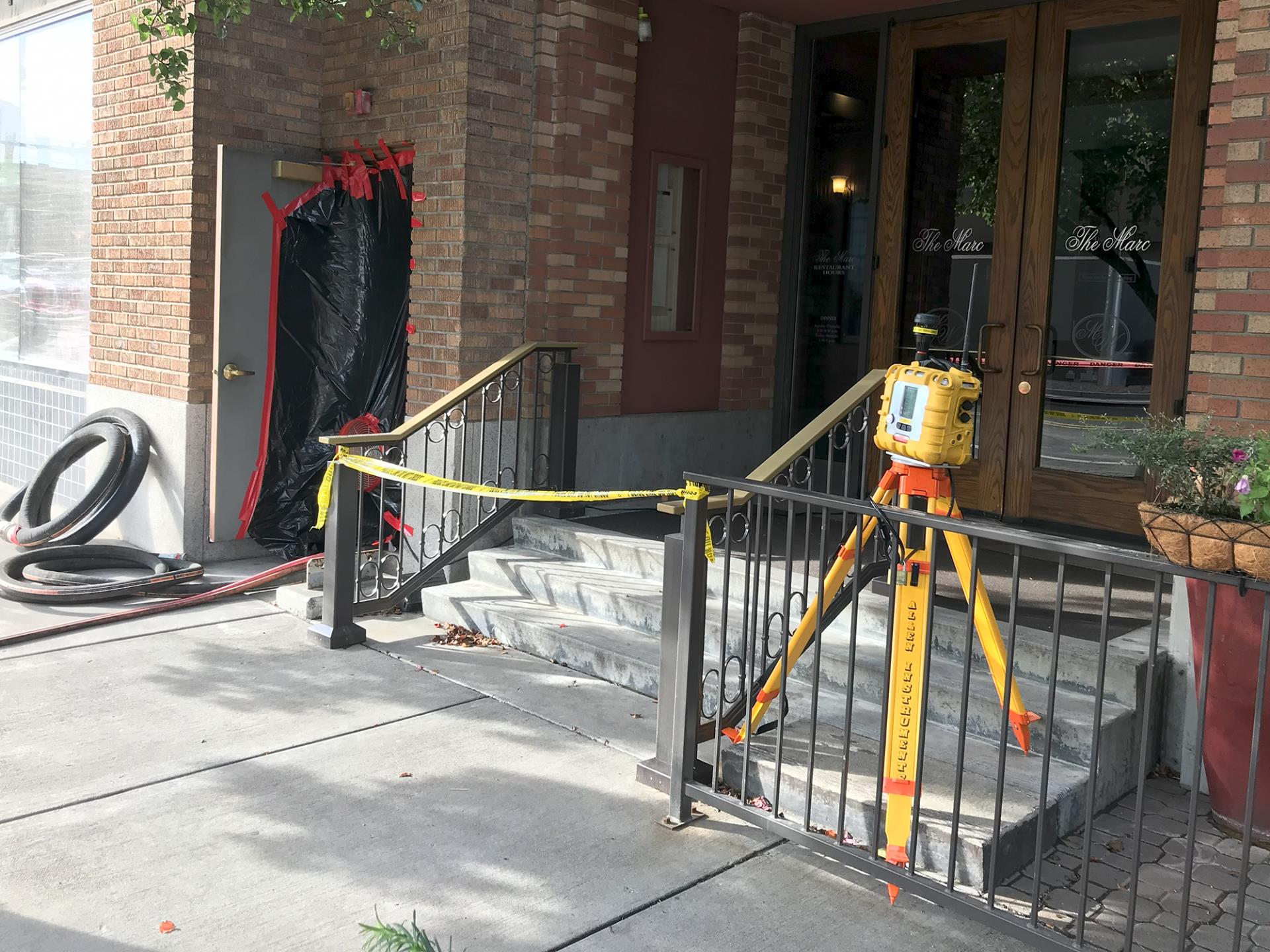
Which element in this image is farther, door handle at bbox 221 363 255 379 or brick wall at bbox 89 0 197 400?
brick wall at bbox 89 0 197 400

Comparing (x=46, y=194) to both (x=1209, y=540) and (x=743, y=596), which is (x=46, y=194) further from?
(x=1209, y=540)

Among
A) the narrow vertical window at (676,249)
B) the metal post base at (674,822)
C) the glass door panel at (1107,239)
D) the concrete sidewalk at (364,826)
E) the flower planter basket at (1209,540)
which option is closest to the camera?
the concrete sidewalk at (364,826)

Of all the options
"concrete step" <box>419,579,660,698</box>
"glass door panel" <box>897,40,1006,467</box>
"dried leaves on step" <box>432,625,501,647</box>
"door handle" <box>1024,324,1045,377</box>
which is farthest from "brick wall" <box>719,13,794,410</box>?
"dried leaves on step" <box>432,625,501,647</box>

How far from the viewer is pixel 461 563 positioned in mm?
6562

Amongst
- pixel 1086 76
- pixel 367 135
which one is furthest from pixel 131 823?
pixel 1086 76

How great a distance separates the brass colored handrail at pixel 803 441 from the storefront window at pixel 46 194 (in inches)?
238

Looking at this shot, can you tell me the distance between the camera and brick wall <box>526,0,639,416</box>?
6.70 m

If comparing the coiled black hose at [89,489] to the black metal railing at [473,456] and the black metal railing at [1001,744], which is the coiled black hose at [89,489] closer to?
the black metal railing at [473,456]

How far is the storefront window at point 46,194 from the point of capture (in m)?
8.57

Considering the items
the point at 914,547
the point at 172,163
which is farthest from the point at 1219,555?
the point at 172,163

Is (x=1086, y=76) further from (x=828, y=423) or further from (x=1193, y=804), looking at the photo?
(x=1193, y=804)

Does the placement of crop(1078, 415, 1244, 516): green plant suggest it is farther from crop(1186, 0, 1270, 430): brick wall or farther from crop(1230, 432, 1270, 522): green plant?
crop(1186, 0, 1270, 430): brick wall

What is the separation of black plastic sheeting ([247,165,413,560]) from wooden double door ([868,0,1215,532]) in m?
3.00

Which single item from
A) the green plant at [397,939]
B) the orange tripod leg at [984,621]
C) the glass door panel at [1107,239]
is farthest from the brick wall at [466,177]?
the green plant at [397,939]
